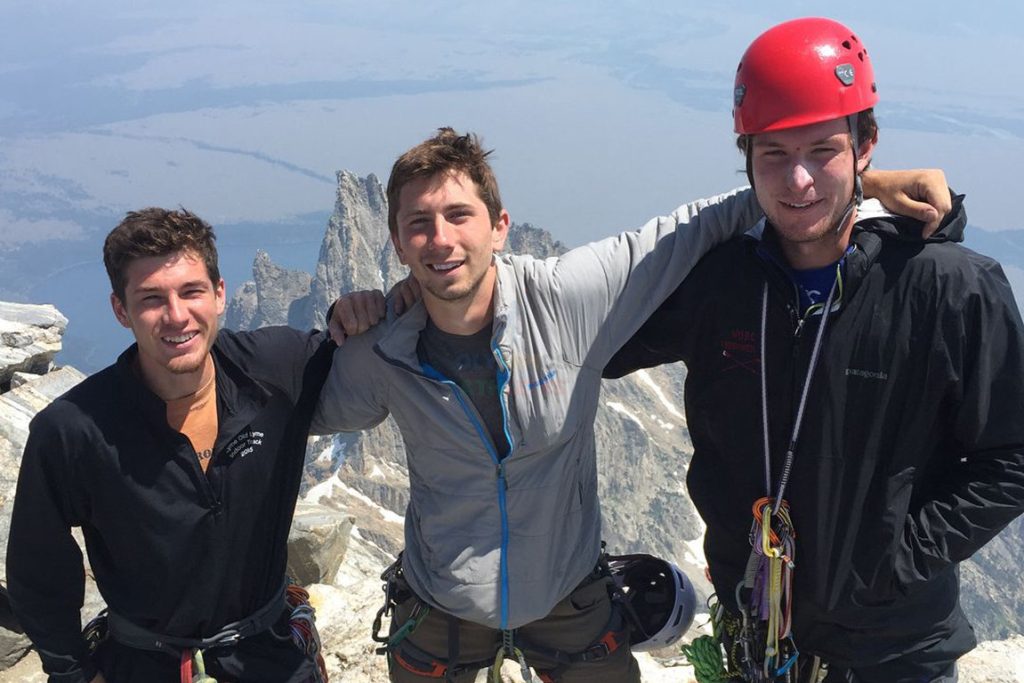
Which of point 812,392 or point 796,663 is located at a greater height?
point 812,392

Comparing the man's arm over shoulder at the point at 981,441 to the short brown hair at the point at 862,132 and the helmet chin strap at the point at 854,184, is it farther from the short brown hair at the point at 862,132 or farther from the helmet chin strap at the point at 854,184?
the short brown hair at the point at 862,132

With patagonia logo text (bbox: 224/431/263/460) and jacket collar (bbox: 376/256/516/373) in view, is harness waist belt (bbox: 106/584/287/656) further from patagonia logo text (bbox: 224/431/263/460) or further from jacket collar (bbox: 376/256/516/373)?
jacket collar (bbox: 376/256/516/373)

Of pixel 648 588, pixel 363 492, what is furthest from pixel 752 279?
pixel 363 492

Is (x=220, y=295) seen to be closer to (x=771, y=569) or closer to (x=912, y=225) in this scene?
(x=771, y=569)

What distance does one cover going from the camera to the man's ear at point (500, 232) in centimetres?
606

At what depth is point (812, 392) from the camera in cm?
498

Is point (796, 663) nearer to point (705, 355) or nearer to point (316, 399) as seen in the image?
point (705, 355)

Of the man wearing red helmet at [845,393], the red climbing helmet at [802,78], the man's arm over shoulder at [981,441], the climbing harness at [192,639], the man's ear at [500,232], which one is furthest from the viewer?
the man's ear at [500,232]

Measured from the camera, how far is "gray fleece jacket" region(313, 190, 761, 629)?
5.75 metres

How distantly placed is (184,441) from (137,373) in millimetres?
654

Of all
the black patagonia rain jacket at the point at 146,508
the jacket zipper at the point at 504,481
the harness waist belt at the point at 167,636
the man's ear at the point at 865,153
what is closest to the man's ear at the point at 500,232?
the jacket zipper at the point at 504,481

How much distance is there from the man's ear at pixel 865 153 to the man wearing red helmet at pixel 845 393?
20 millimetres

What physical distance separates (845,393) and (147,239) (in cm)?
469

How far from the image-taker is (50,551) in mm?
5254
